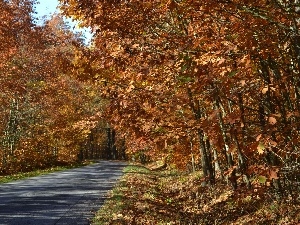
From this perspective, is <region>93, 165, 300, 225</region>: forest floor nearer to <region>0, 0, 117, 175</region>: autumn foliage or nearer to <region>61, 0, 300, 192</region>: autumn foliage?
<region>61, 0, 300, 192</region>: autumn foliage

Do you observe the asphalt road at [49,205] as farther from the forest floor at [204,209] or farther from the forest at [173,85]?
the forest at [173,85]

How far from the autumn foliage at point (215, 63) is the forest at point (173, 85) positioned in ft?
0.12

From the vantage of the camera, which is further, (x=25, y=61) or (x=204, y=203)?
(x=25, y=61)

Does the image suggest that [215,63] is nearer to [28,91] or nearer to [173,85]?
[173,85]

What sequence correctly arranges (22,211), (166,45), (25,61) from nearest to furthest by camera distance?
(166,45), (22,211), (25,61)

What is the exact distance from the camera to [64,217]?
10.3m

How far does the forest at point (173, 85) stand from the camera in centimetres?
578

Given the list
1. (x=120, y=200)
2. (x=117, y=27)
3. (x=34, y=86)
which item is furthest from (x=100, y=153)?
(x=117, y=27)

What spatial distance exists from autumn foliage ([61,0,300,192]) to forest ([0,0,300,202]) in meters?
0.04

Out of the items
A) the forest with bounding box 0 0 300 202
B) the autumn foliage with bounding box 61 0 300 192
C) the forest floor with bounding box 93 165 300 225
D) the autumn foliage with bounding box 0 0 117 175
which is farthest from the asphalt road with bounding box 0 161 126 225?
the autumn foliage with bounding box 0 0 117 175

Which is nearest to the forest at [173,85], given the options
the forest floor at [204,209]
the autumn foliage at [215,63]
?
the autumn foliage at [215,63]

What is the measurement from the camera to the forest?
5777 millimetres

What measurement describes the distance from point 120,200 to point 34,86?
18.7 meters

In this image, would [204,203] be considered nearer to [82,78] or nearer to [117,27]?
[82,78]
